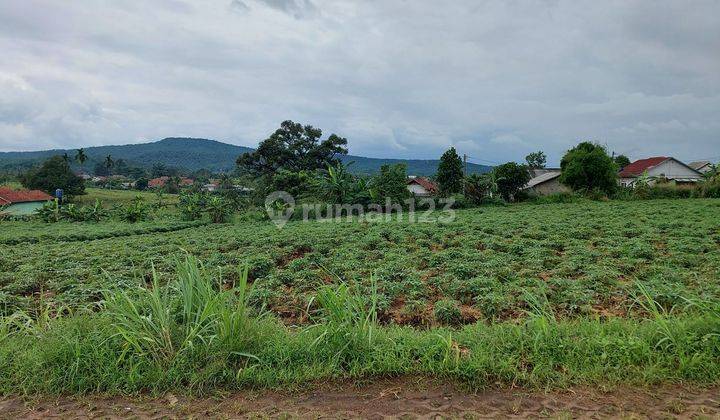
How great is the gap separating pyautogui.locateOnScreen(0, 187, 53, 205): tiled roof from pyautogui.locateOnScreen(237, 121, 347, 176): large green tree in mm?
19827

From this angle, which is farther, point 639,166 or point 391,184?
point 639,166

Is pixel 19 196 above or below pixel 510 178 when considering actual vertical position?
below

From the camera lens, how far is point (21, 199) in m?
36.2

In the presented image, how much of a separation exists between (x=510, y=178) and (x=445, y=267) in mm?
20967

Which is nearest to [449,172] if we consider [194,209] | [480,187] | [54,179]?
[480,187]

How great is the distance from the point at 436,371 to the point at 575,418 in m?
0.86

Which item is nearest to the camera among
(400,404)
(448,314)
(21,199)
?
(400,404)

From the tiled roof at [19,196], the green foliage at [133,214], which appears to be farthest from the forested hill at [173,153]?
the green foliage at [133,214]

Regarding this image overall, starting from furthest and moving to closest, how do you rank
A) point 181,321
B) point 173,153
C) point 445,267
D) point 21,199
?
1. point 173,153
2. point 21,199
3. point 445,267
4. point 181,321


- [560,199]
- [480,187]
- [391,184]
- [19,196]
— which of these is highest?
[391,184]

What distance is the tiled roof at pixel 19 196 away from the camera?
34156mm

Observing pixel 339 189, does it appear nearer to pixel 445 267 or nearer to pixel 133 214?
pixel 133 214

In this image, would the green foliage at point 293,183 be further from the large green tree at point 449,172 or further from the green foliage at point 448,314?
the green foliage at point 448,314

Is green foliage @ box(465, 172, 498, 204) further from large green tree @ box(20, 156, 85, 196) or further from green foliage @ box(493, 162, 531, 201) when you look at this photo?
large green tree @ box(20, 156, 85, 196)
